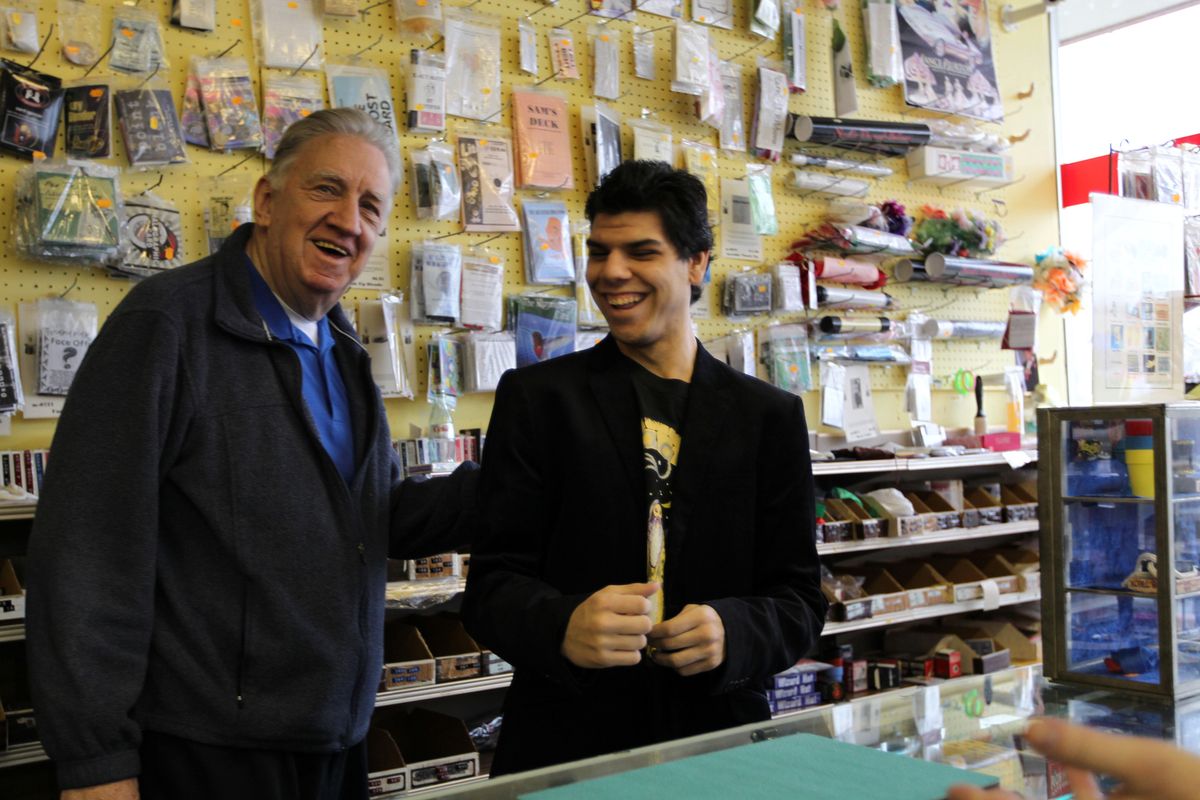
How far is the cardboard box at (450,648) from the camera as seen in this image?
302cm

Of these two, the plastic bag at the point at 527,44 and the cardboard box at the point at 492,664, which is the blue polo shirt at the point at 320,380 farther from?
the plastic bag at the point at 527,44

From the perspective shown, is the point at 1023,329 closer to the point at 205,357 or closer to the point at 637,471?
the point at 637,471

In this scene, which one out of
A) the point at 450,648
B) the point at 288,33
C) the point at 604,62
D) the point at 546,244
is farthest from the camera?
the point at 604,62

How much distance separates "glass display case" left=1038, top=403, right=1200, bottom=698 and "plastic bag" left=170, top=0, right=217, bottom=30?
2.55m

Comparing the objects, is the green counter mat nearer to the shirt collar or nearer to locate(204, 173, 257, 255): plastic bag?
the shirt collar

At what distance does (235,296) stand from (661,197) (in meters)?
0.73

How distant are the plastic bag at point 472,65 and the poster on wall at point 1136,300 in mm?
2010

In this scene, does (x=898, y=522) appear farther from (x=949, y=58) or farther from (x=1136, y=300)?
(x=949, y=58)

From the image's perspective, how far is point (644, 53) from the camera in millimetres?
4254

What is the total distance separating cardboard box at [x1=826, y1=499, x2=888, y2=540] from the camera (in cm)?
408

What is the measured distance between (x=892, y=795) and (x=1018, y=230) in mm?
5105

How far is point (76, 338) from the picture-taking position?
2.98 m

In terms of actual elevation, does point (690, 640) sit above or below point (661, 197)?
below

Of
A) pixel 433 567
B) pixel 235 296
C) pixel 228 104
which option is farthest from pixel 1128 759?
pixel 228 104
